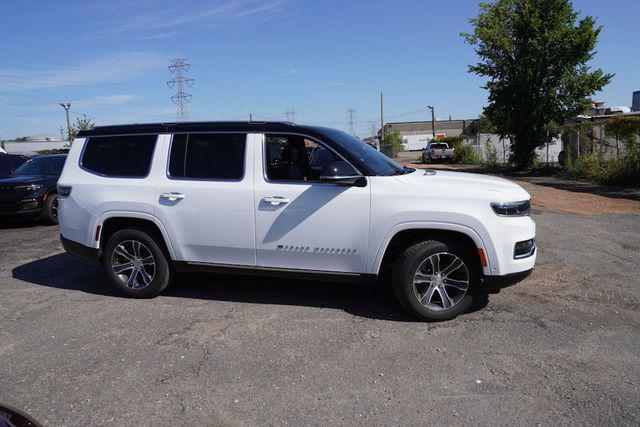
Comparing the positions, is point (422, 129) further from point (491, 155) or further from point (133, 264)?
point (133, 264)

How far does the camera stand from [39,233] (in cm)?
1045

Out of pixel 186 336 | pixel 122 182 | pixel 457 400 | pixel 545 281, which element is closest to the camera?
pixel 457 400

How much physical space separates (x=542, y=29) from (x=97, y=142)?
23.1 m

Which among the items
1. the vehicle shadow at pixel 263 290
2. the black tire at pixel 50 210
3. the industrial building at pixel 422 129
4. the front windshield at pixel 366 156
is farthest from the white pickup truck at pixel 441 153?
the industrial building at pixel 422 129

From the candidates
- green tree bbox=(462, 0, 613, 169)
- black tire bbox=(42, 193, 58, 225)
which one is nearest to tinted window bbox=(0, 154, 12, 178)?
black tire bbox=(42, 193, 58, 225)

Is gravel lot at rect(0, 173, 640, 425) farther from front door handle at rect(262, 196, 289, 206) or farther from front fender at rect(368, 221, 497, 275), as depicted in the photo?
front door handle at rect(262, 196, 289, 206)

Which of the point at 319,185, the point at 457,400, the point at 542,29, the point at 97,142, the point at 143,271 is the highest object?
the point at 542,29

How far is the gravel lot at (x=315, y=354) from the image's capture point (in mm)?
3348

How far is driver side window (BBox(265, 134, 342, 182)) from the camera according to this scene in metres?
5.06

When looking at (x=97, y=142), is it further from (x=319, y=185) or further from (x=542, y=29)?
(x=542, y=29)

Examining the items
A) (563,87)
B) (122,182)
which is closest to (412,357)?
(122,182)

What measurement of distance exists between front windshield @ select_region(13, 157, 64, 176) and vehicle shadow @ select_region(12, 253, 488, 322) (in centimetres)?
580

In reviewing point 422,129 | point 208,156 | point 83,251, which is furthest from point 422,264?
point 422,129

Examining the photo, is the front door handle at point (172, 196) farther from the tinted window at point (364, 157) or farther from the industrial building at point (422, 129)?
the industrial building at point (422, 129)
